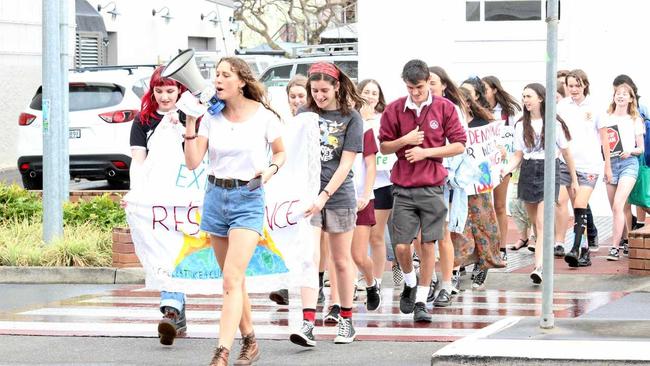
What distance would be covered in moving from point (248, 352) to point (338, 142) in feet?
5.98

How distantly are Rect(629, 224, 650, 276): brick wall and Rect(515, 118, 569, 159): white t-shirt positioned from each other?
105cm

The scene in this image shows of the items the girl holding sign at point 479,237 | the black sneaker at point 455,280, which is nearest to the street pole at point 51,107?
the black sneaker at point 455,280

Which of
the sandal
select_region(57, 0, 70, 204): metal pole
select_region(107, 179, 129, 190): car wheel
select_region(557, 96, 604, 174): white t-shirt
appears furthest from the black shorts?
select_region(107, 179, 129, 190): car wheel

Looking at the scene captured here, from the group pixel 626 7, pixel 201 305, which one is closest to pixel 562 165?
pixel 201 305

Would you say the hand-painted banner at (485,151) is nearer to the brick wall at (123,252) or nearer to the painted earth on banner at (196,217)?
the painted earth on banner at (196,217)

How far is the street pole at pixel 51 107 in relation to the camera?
14797mm

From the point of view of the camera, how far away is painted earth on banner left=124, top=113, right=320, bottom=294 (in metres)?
9.49

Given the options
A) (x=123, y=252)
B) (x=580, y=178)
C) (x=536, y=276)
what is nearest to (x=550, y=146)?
(x=536, y=276)

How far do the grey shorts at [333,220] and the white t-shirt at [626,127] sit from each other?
16.7ft

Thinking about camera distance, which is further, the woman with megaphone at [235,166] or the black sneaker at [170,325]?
the black sneaker at [170,325]

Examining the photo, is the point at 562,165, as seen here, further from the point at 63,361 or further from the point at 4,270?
the point at 63,361

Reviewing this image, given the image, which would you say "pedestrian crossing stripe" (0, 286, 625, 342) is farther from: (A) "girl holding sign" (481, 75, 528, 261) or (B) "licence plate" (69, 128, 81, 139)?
(B) "licence plate" (69, 128, 81, 139)

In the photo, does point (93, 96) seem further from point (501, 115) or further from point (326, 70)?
point (326, 70)

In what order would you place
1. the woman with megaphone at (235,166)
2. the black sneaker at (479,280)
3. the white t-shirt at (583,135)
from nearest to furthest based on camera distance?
the woman with megaphone at (235,166) → the black sneaker at (479,280) → the white t-shirt at (583,135)
